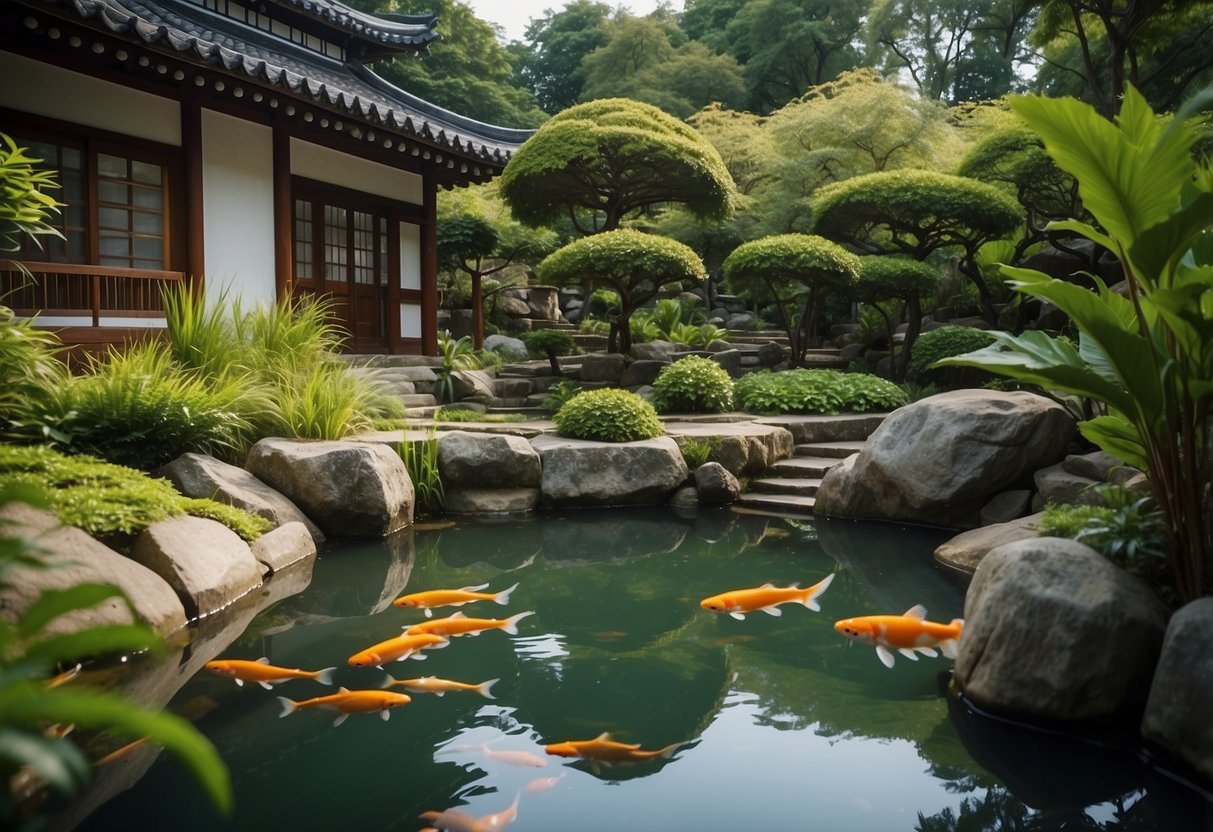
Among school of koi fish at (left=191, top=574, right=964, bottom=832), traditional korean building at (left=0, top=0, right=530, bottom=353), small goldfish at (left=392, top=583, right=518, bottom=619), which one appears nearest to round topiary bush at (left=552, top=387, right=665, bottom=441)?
traditional korean building at (left=0, top=0, right=530, bottom=353)

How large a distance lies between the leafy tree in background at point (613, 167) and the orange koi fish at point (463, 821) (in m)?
11.8

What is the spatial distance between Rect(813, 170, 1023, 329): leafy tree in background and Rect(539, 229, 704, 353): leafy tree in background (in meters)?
2.69

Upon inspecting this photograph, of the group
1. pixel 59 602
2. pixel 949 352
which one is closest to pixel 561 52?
pixel 949 352

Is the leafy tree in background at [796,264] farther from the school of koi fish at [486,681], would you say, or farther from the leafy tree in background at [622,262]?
the school of koi fish at [486,681]

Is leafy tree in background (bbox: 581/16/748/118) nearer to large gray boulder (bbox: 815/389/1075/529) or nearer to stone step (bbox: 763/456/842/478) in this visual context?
→ stone step (bbox: 763/456/842/478)

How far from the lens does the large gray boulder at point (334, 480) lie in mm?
7227

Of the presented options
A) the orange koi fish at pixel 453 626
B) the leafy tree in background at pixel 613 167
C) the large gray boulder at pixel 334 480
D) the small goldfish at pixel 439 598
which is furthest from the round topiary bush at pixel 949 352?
the orange koi fish at pixel 453 626

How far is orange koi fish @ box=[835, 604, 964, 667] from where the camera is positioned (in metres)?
4.20

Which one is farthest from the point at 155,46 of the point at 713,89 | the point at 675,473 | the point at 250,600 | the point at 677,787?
the point at 713,89

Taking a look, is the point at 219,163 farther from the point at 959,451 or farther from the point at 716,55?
the point at 716,55

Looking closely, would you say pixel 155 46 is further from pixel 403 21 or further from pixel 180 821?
pixel 403 21

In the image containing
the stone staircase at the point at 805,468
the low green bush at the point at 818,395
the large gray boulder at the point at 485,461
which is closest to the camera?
the large gray boulder at the point at 485,461

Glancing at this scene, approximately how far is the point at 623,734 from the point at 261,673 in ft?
5.89

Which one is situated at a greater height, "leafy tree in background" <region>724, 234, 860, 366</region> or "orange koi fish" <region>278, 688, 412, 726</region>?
"leafy tree in background" <region>724, 234, 860, 366</region>
